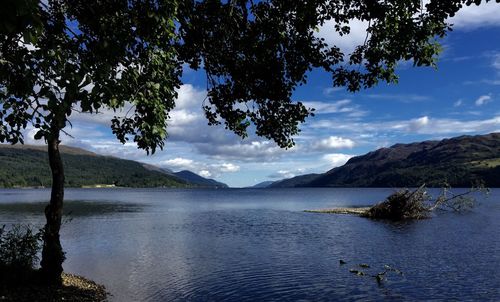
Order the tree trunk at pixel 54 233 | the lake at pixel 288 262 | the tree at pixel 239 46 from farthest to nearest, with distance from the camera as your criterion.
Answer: the lake at pixel 288 262 < the tree trunk at pixel 54 233 < the tree at pixel 239 46

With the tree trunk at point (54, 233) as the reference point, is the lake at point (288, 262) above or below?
below

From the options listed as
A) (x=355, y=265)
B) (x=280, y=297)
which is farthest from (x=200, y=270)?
(x=355, y=265)

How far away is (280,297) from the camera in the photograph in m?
26.8

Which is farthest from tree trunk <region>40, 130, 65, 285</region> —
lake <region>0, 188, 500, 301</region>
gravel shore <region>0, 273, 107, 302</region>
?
lake <region>0, 188, 500, 301</region>

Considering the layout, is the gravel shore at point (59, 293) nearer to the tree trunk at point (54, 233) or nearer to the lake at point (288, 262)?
the tree trunk at point (54, 233)

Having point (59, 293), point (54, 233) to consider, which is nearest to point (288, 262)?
point (59, 293)

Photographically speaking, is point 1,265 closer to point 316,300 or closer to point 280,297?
point 280,297

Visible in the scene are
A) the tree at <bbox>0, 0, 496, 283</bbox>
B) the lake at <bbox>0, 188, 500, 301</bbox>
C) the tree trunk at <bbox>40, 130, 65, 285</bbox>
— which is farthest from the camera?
the lake at <bbox>0, 188, 500, 301</bbox>

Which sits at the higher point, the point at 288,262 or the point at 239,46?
the point at 239,46

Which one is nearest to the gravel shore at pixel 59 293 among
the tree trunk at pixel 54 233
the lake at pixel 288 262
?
the tree trunk at pixel 54 233

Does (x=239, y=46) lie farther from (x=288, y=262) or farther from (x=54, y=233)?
(x=288, y=262)

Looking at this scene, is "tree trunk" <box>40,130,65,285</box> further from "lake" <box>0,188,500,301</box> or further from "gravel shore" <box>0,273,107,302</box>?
"lake" <box>0,188,500,301</box>

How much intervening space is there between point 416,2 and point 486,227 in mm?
64159

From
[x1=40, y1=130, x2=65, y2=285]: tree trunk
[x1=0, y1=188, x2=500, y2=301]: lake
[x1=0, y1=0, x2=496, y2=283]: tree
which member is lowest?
A: [x1=0, y1=188, x2=500, y2=301]: lake
